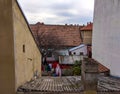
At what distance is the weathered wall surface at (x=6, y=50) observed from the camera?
343 inches

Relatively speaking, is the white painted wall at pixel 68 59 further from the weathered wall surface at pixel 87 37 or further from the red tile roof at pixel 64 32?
the red tile roof at pixel 64 32

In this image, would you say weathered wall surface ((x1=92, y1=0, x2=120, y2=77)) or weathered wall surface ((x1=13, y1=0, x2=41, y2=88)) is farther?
weathered wall surface ((x1=92, y1=0, x2=120, y2=77))

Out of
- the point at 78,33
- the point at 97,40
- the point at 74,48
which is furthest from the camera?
the point at 78,33

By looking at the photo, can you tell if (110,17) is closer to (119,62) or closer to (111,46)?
(111,46)

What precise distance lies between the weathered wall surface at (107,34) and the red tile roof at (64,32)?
58.6 feet

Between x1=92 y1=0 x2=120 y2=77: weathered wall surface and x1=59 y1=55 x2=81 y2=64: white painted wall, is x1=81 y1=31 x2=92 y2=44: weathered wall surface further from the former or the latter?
x1=92 y1=0 x2=120 y2=77: weathered wall surface

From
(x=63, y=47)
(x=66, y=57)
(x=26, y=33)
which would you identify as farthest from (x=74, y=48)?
(x=26, y=33)

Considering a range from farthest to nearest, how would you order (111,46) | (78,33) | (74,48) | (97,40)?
(78,33) < (74,48) < (97,40) < (111,46)

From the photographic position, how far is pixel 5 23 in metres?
8.79

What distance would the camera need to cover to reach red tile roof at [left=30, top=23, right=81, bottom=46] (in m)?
37.1

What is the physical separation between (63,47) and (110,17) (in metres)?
21.4

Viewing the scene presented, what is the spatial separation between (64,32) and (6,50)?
29369mm

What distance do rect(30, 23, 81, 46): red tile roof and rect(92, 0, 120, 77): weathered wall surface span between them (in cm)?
1786

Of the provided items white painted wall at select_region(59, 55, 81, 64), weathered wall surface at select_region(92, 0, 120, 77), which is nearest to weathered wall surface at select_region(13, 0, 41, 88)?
weathered wall surface at select_region(92, 0, 120, 77)
